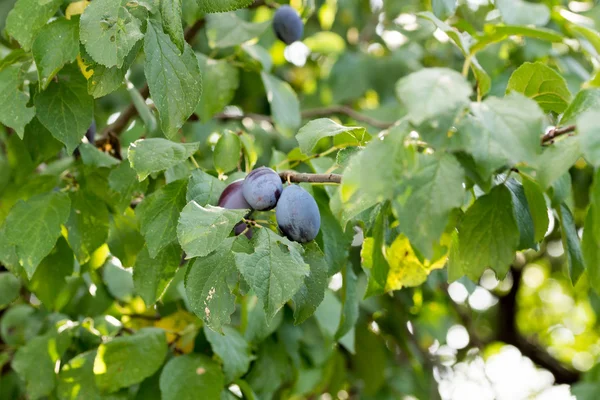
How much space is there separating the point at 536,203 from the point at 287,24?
866mm

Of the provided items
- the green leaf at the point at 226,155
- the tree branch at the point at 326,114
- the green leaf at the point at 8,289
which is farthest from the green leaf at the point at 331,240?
the tree branch at the point at 326,114

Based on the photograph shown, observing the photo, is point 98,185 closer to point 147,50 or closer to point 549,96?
point 147,50

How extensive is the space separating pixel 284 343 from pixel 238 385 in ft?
0.98

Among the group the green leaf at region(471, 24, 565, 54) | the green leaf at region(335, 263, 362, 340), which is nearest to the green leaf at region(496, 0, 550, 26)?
the green leaf at region(335, 263, 362, 340)

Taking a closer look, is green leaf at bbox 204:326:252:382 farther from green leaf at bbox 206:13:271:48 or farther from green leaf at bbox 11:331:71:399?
green leaf at bbox 206:13:271:48

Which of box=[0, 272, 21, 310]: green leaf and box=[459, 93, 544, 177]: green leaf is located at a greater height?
box=[459, 93, 544, 177]: green leaf

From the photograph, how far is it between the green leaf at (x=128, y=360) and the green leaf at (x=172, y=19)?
23.1 inches

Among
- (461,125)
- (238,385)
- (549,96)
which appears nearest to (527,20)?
(549,96)

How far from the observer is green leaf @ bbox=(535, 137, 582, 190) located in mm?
699

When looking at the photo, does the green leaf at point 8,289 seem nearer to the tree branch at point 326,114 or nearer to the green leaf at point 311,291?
the tree branch at point 326,114

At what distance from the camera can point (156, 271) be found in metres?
1.05

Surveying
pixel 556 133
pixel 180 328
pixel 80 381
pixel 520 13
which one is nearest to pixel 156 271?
pixel 80 381

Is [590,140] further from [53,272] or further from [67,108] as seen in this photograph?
[53,272]

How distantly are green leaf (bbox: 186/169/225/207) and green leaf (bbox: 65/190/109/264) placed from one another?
27 cm
